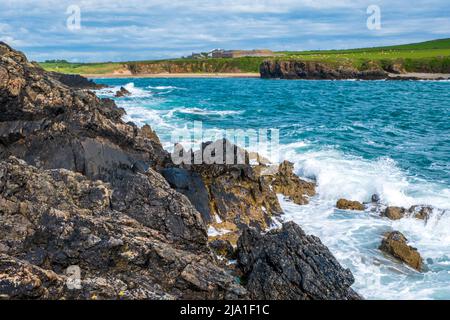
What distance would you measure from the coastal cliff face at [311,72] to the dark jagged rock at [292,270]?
12028 centimetres

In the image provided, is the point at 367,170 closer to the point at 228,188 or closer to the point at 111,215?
the point at 228,188

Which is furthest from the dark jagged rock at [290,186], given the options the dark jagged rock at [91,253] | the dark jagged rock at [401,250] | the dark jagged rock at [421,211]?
the dark jagged rock at [91,253]

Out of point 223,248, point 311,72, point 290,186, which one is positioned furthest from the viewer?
point 311,72

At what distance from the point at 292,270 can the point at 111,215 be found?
14.5 ft

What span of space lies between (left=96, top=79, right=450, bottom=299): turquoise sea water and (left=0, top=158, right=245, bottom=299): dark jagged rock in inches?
234

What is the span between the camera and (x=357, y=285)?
13.4 meters

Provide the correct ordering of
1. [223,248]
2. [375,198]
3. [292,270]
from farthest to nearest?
[375,198] → [223,248] → [292,270]

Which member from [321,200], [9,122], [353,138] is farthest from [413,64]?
[9,122]

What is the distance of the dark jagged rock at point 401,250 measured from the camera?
1495cm

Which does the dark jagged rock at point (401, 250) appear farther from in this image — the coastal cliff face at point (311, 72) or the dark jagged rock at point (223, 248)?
the coastal cliff face at point (311, 72)

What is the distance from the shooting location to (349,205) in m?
20.5

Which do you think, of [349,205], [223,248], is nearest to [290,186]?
[349,205]
